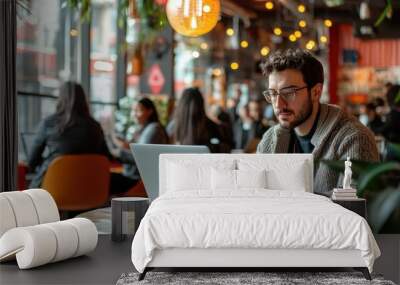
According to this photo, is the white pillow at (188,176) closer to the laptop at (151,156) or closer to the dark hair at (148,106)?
the laptop at (151,156)

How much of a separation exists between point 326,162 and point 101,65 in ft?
35.9

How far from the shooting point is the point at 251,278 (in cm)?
396

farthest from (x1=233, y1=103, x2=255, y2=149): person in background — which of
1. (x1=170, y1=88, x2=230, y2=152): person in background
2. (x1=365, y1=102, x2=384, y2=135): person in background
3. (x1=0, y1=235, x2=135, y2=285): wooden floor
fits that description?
(x1=0, y1=235, x2=135, y2=285): wooden floor

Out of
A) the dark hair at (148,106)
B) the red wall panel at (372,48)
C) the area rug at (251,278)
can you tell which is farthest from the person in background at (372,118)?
the red wall panel at (372,48)

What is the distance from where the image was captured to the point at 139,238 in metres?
3.88

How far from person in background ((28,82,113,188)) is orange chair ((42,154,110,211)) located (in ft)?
1.98

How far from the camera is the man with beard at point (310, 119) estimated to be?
480 centimetres

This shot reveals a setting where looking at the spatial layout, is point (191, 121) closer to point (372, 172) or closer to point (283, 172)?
point (283, 172)

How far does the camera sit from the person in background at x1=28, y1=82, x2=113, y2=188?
7.16 meters

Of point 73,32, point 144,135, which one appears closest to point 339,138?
point 144,135

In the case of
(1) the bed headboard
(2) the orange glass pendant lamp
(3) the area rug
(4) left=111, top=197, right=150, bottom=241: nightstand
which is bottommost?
(3) the area rug

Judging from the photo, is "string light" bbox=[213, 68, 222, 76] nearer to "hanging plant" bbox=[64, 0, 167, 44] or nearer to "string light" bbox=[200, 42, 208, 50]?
"string light" bbox=[200, 42, 208, 50]

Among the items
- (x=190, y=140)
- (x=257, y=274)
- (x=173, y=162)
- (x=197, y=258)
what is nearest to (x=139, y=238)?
(x=197, y=258)

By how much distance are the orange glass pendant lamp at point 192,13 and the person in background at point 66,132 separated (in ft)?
5.31
